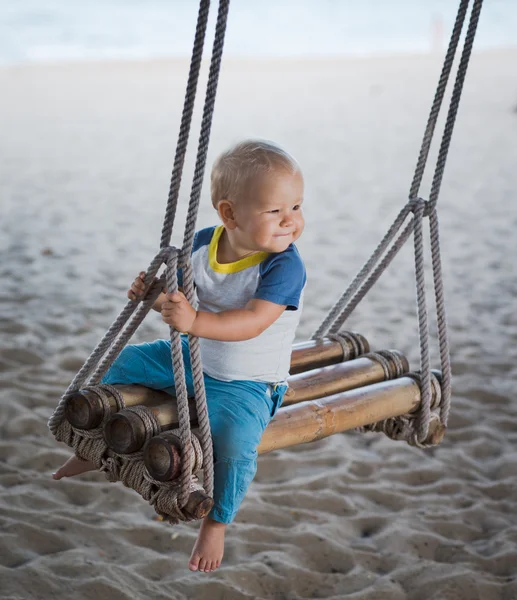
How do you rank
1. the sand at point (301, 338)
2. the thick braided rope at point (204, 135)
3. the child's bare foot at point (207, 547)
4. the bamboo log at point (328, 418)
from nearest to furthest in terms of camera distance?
the thick braided rope at point (204, 135) < the bamboo log at point (328, 418) < the child's bare foot at point (207, 547) < the sand at point (301, 338)

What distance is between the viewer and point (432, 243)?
2068mm

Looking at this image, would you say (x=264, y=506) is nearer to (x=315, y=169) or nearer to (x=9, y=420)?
(x=9, y=420)

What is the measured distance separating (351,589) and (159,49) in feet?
59.1

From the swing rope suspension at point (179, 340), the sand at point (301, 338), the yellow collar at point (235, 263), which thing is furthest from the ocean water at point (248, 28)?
the yellow collar at point (235, 263)

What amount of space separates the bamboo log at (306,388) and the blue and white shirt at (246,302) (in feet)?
0.40

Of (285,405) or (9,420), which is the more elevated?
(285,405)

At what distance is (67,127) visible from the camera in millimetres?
8820

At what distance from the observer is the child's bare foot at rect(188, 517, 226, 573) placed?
66.9 inches

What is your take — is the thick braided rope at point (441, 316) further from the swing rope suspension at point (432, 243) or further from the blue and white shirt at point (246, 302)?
the blue and white shirt at point (246, 302)

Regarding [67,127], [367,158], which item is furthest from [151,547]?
[67,127]

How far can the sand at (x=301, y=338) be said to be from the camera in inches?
97.0

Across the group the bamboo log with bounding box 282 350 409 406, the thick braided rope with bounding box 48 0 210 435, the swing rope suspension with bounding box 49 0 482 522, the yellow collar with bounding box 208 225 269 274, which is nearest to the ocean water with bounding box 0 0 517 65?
the bamboo log with bounding box 282 350 409 406

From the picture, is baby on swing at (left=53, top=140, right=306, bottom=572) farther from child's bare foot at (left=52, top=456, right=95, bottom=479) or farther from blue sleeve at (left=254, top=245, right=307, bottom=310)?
child's bare foot at (left=52, top=456, right=95, bottom=479)

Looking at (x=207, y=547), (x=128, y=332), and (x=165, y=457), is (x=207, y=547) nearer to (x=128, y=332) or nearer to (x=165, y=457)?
(x=165, y=457)
